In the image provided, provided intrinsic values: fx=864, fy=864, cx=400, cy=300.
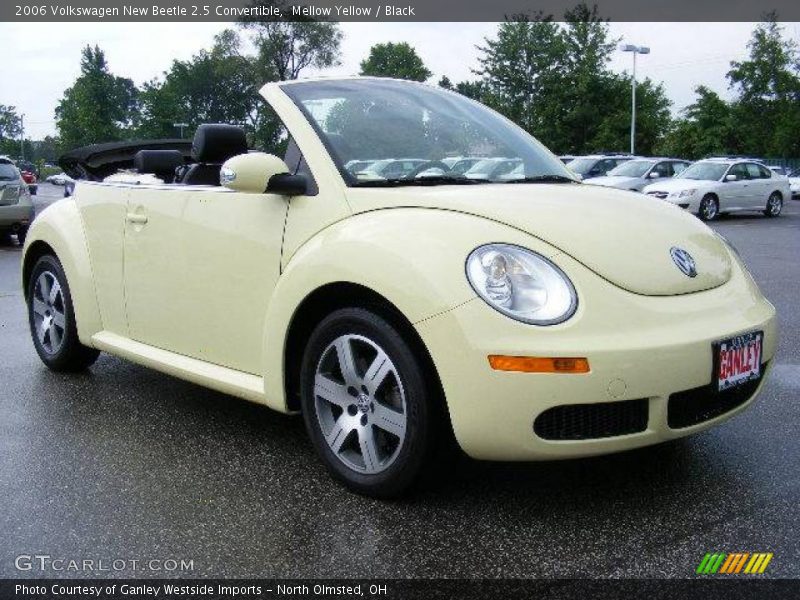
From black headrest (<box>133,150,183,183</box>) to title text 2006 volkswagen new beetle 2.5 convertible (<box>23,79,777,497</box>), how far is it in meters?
0.83

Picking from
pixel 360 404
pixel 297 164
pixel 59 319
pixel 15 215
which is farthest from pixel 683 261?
pixel 15 215

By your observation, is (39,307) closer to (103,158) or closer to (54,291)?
(54,291)

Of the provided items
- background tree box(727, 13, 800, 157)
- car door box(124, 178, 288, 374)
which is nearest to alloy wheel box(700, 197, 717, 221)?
car door box(124, 178, 288, 374)

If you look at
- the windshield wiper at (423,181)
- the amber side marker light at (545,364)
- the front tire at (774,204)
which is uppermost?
the windshield wiper at (423,181)

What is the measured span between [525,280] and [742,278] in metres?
1.08

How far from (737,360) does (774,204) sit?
20945 mm

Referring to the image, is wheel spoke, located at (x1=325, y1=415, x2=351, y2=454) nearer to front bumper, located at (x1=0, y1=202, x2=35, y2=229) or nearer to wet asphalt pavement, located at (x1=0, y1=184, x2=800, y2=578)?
wet asphalt pavement, located at (x1=0, y1=184, x2=800, y2=578)

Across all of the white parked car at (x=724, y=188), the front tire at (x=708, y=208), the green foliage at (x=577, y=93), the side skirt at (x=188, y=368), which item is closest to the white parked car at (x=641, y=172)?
the white parked car at (x=724, y=188)

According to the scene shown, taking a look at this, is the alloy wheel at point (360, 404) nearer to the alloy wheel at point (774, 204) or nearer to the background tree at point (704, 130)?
the alloy wheel at point (774, 204)

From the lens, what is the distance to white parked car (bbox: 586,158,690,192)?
69.4ft

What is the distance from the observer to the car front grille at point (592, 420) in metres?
2.71

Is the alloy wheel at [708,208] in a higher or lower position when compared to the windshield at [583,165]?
lower

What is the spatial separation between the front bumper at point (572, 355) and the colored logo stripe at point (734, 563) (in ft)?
1.31

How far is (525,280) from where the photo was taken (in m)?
2.80
